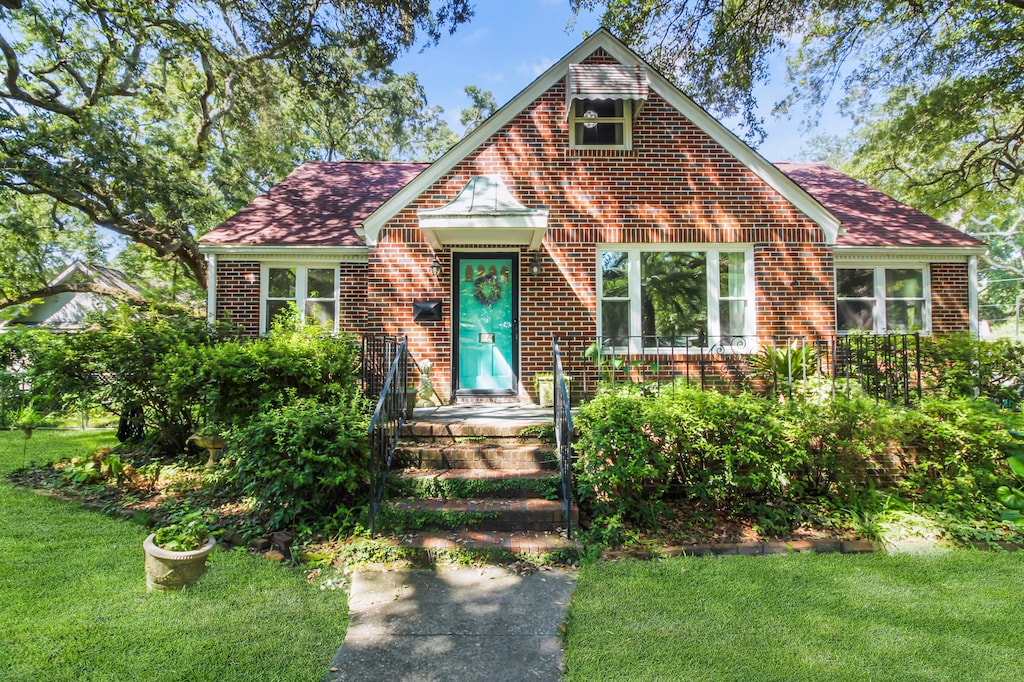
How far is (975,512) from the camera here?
16.0ft

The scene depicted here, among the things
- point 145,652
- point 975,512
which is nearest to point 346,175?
point 145,652

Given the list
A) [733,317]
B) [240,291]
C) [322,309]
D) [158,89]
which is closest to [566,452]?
[733,317]

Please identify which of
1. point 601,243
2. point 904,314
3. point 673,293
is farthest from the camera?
point 904,314

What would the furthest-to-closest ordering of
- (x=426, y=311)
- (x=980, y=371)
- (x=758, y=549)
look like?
(x=426, y=311) < (x=980, y=371) < (x=758, y=549)

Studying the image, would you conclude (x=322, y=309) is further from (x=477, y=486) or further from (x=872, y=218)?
(x=872, y=218)

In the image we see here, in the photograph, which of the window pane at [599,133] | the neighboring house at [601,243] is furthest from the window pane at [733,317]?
the window pane at [599,133]

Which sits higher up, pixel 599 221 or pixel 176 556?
pixel 599 221

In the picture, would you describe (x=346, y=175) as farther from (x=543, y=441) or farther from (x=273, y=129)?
(x=543, y=441)

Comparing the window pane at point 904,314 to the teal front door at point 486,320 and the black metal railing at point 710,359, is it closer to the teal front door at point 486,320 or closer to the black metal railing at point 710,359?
the black metal railing at point 710,359

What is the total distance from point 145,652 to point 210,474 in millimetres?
3547

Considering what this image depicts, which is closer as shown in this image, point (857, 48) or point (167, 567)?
point (167, 567)

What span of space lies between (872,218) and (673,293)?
519cm

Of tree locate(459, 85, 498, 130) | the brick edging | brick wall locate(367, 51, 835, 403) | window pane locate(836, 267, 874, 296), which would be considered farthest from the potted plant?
tree locate(459, 85, 498, 130)

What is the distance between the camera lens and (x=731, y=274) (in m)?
8.58
